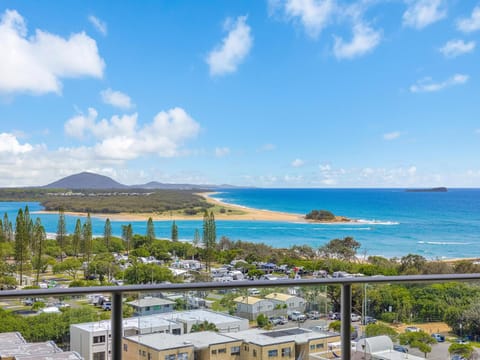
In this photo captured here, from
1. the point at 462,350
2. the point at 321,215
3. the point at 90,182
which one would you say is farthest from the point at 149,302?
the point at 321,215

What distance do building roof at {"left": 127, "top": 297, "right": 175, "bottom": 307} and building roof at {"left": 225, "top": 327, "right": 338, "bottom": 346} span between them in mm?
354

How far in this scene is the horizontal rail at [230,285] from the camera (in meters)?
1.82

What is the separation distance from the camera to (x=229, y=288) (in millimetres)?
2033

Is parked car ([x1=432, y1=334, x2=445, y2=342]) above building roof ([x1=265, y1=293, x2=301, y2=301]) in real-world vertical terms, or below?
below

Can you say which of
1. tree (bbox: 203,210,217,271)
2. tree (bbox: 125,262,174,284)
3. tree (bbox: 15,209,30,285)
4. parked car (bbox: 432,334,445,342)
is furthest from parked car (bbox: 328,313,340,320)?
tree (bbox: 203,210,217,271)

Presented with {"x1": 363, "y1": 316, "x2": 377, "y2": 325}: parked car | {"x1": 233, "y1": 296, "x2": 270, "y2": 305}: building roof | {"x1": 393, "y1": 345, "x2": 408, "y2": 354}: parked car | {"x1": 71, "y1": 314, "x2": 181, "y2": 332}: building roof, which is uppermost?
{"x1": 233, "y1": 296, "x2": 270, "y2": 305}: building roof

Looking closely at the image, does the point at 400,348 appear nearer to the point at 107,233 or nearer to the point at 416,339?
the point at 416,339

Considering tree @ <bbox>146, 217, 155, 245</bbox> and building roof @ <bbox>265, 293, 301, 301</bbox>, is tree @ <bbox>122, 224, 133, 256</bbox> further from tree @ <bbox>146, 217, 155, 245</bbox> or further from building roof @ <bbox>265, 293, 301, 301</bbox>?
building roof @ <bbox>265, 293, 301, 301</bbox>

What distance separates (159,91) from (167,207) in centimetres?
429

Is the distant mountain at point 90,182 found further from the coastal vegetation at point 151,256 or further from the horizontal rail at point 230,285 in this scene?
the horizontal rail at point 230,285

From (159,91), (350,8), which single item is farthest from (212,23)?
(350,8)

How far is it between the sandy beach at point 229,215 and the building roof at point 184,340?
8151mm

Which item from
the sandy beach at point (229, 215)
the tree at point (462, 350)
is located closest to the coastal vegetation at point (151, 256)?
the sandy beach at point (229, 215)

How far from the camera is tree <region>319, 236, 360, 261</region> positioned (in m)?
11.1
